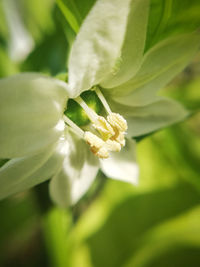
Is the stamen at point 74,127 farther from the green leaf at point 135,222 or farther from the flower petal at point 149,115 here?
the green leaf at point 135,222

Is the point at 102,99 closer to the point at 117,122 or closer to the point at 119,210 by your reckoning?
the point at 117,122

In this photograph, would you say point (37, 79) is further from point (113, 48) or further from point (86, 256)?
point (86, 256)

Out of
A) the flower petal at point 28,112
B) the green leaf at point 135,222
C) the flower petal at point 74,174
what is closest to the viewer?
the flower petal at point 28,112

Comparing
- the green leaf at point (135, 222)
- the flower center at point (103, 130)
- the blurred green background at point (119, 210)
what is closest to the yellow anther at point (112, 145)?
the flower center at point (103, 130)

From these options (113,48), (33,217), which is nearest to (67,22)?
(113,48)

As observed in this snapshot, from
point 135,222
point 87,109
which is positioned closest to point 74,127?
point 87,109

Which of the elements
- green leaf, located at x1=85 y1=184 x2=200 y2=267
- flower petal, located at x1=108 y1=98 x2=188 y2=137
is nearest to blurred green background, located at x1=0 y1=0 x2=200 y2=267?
green leaf, located at x1=85 y1=184 x2=200 y2=267

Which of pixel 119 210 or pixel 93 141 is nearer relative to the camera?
pixel 93 141
